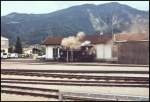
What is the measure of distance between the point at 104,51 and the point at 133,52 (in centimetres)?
800

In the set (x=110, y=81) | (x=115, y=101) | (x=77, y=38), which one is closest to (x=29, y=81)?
(x=110, y=81)

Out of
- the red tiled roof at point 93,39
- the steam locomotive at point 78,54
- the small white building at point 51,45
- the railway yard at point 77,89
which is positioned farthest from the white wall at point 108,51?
the railway yard at point 77,89

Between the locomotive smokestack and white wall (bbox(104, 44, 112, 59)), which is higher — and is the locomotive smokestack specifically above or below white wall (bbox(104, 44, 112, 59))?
above

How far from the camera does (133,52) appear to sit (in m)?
52.7

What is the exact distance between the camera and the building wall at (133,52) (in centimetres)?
5048

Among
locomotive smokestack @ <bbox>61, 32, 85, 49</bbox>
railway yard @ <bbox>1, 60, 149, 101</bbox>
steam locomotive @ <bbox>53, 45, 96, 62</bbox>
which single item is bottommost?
railway yard @ <bbox>1, 60, 149, 101</bbox>

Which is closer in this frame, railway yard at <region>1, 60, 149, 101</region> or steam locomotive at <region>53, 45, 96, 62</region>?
railway yard at <region>1, 60, 149, 101</region>

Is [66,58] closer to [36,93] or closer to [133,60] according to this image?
[133,60]

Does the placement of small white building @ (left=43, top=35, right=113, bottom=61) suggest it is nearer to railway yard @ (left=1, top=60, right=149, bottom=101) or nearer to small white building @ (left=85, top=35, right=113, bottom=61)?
small white building @ (left=85, top=35, right=113, bottom=61)

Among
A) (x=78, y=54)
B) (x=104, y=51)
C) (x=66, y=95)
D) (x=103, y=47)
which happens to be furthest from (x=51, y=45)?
(x=66, y=95)

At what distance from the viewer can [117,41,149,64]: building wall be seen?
50484 millimetres

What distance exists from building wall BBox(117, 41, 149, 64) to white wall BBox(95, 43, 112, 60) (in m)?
4.74

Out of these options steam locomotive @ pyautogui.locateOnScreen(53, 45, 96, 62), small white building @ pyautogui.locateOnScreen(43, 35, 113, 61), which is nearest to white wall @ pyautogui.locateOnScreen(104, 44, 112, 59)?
small white building @ pyautogui.locateOnScreen(43, 35, 113, 61)

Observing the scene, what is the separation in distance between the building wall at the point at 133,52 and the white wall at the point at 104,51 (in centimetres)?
474
